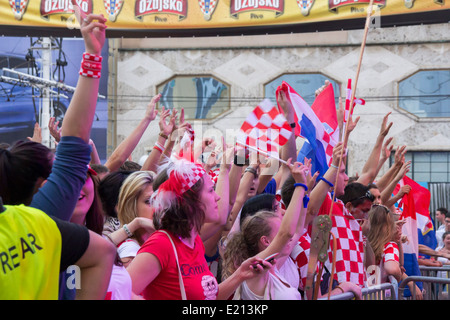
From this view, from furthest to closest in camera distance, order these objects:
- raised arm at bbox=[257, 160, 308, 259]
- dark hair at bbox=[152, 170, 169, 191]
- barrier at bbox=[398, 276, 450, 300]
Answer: barrier at bbox=[398, 276, 450, 300], dark hair at bbox=[152, 170, 169, 191], raised arm at bbox=[257, 160, 308, 259]

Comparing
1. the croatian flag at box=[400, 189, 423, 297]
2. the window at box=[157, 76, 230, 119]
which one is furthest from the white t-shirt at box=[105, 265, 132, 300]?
the window at box=[157, 76, 230, 119]

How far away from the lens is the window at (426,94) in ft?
65.4

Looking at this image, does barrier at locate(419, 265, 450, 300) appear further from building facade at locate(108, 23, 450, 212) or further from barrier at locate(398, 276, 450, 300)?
building facade at locate(108, 23, 450, 212)

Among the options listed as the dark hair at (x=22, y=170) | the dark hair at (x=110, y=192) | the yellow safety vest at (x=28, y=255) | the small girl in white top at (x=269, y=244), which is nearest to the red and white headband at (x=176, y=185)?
the small girl in white top at (x=269, y=244)

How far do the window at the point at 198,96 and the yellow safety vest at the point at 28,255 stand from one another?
19.6 metres

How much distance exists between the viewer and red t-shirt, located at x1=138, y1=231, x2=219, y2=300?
2693mm

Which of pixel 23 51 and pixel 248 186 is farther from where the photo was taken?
pixel 23 51

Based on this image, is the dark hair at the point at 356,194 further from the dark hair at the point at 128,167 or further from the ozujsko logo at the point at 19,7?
the ozujsko logo at the point at 19,7

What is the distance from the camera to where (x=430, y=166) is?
19781 millimetres

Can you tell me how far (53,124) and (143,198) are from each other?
5.02 feet

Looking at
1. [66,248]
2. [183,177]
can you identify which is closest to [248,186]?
[183,177]

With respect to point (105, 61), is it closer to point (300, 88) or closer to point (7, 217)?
point (300, 88)

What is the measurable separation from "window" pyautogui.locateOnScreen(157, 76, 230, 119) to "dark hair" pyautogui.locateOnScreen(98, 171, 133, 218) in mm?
17734

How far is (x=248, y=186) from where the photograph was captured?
4.18 m
